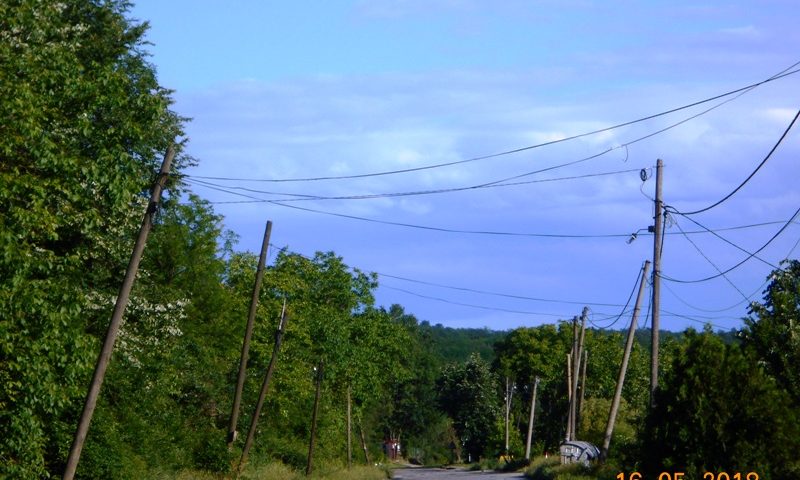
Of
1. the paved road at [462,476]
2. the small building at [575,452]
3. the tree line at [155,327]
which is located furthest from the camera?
the paved road at [462,476]

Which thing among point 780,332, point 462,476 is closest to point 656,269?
point 780,332

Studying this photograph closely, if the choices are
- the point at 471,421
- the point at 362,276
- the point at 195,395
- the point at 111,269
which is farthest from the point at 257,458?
the point at 471,421

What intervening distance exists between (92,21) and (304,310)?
2922 cm

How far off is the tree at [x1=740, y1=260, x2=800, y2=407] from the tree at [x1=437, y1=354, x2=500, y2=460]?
258ft

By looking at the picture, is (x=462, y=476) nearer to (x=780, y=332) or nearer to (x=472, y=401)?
(x=780, y=332)

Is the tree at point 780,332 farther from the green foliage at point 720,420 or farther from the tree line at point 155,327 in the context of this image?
the green foliage at point 720,420

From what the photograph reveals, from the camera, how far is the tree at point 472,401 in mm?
107250

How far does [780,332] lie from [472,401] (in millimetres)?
85650

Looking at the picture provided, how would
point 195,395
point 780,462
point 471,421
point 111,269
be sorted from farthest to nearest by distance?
point 471,421
point 195,395
point 111,269
point 780,462

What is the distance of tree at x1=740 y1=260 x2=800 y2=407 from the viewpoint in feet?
78.6

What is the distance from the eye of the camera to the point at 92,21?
31.6 meters

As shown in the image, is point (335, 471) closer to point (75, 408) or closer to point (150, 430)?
point (150, 430)

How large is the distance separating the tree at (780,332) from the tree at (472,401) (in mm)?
78562

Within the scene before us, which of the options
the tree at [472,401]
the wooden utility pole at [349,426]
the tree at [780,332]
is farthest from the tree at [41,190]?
the tree at [472,401]
